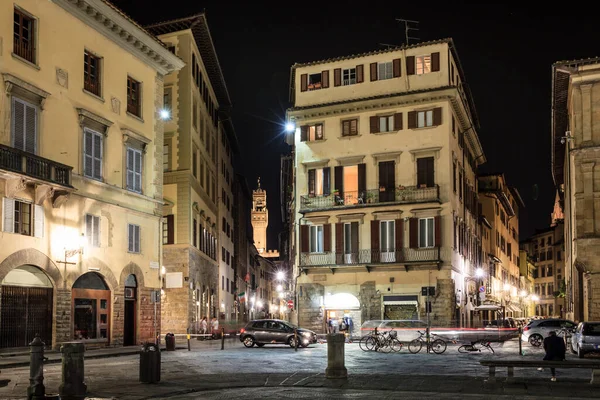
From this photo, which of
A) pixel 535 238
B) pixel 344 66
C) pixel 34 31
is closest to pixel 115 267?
pixel 34 31

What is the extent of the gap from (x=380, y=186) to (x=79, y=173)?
24.4 metres

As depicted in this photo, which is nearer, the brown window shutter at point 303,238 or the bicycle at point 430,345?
the bicycle at point 430,345

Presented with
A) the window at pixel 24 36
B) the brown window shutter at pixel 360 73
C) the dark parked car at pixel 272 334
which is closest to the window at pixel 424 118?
the brown window shutter at pixel 360 73

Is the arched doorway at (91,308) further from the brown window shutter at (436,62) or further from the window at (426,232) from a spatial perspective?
the brown window shutter at (436,62)

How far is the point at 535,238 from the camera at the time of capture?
454ft

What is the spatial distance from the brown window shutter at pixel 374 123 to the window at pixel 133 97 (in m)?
19.3

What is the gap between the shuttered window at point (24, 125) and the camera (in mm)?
27234

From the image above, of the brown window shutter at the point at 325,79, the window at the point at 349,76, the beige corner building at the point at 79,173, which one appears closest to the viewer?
the beige corner building at the point at 79,173

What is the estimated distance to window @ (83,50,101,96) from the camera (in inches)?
1260

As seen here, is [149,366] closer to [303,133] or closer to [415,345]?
[415,345]

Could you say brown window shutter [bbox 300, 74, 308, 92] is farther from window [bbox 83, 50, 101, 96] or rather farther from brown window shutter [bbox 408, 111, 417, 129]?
window [bbox 83, 50, 101, 96]

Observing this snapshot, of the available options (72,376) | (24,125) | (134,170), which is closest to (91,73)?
(134,170)

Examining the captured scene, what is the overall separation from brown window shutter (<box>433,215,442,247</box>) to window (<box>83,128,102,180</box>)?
77.7 feet

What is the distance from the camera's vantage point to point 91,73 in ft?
107
